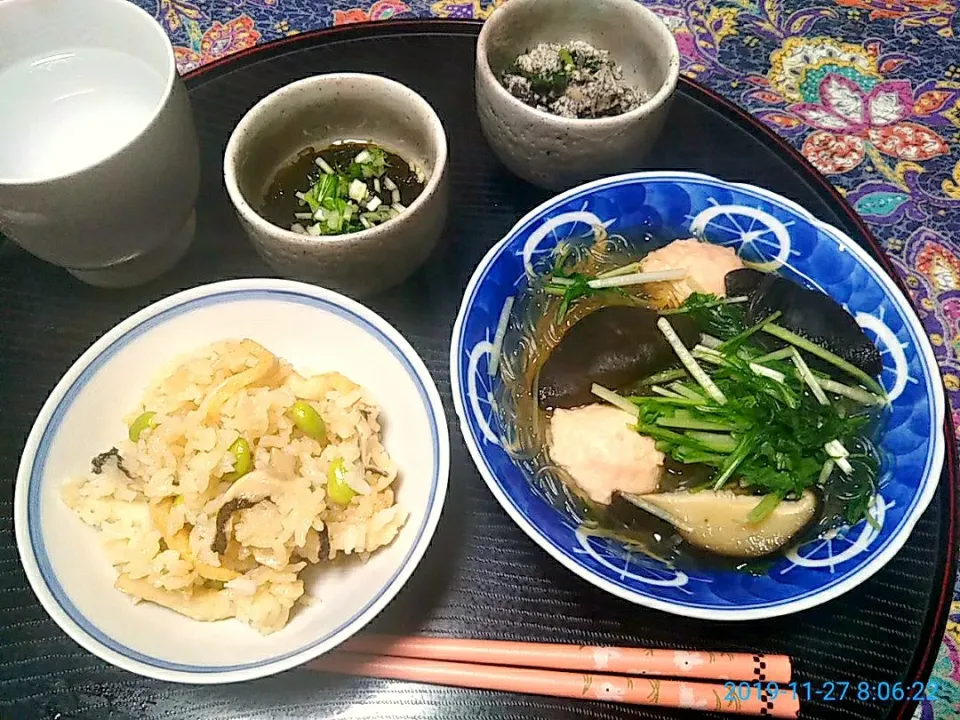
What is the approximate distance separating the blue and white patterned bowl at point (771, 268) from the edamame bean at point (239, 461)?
1.05ft

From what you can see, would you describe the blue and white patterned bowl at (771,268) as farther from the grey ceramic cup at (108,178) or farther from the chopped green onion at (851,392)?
the grey ceramic cup at (108,178)

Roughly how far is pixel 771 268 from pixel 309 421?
86cm

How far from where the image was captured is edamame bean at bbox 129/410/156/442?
1.20m

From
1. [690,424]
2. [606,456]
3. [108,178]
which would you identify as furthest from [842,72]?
[108,178]

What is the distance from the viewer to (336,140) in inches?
60.5

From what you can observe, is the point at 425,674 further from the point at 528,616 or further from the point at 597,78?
the point at 597,78

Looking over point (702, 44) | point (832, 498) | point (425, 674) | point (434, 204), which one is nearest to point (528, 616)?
point (425, 674)

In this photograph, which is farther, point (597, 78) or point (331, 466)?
point (597, 78)

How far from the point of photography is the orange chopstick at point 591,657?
3.71ft

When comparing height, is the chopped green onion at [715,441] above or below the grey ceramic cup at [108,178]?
below

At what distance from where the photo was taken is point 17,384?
1.39 m

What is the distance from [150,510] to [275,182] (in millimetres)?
658

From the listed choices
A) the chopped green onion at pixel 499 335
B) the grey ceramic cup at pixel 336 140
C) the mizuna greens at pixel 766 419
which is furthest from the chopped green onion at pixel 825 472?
the grey ceramic cup at pixel 336 140

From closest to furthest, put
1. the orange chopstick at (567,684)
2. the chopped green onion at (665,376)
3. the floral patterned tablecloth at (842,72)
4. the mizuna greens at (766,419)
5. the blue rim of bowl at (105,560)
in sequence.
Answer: the blue rim of bowl at (105,560)
the orange chopstick at (567,684)
the mizuna greens at (766,419)
the chopped green onion at (665,376)
the floral patterned tablecloth at (842,72)
